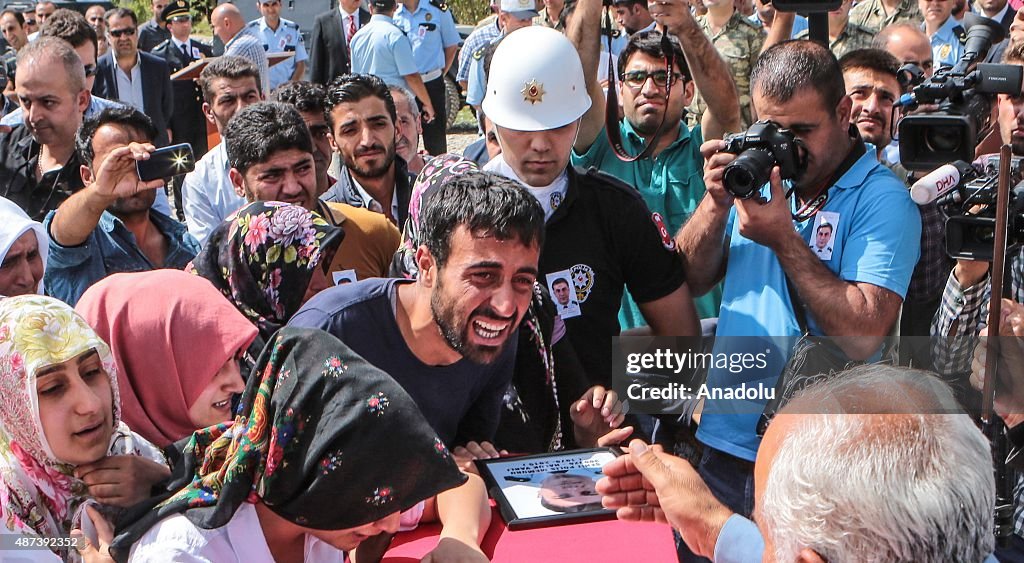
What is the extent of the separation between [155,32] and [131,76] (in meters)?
2.31

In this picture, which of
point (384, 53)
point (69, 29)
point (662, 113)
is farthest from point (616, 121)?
point (69, 29)

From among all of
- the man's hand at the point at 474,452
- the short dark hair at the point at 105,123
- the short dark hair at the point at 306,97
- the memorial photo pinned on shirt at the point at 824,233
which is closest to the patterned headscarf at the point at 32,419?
the man's hand at the point at 474,452

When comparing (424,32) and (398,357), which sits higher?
(424,32)

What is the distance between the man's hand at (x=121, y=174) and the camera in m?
3.57

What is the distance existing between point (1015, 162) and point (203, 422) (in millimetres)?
2030

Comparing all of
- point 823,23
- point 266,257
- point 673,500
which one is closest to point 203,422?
point 266,257

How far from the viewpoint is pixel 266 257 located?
296cm

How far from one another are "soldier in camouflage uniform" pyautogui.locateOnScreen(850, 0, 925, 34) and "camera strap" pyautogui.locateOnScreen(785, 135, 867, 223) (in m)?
4.42

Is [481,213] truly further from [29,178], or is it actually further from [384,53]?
[384,53]

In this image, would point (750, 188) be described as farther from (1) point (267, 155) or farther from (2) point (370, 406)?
(1) point (267, 155)

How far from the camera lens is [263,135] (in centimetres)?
358

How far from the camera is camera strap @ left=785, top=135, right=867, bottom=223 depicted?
2887 mm

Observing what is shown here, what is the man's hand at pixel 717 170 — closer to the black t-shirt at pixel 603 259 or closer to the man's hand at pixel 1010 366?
the black t-shirt at pixel 603 259

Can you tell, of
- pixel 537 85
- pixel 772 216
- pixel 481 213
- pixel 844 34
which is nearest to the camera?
pixel 481 213
